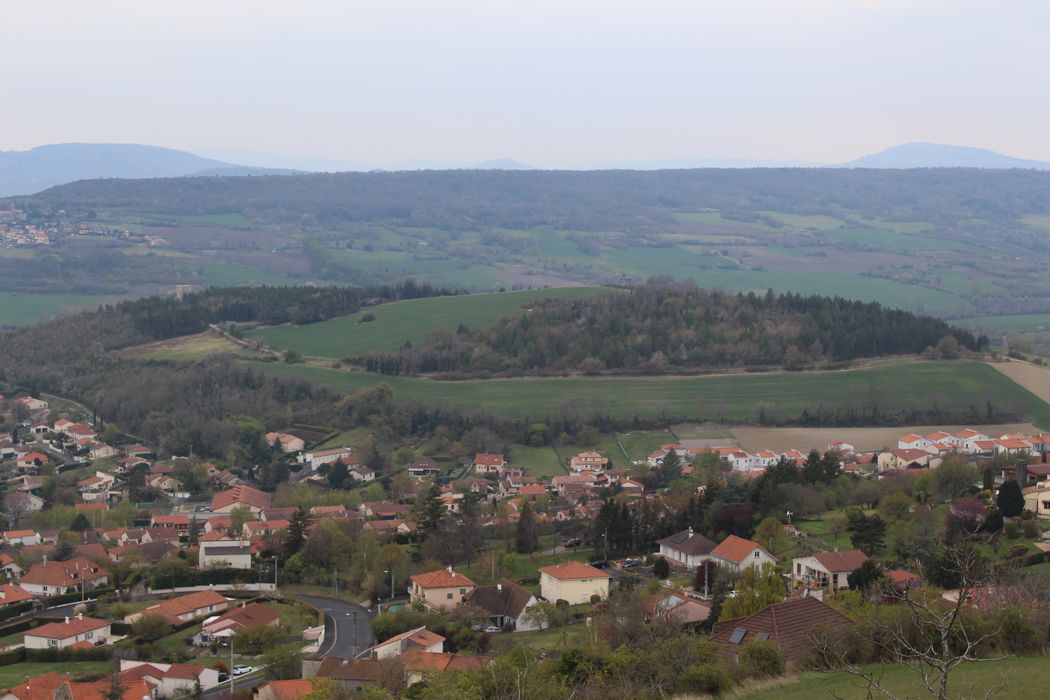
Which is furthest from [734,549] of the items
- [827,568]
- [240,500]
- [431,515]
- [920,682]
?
[240,500]

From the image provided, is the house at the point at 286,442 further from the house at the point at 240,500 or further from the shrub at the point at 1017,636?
the shrub at the point at 1017,636

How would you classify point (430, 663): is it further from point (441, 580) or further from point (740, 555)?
point (740, 555)

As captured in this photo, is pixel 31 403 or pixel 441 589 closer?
pixel 441 589

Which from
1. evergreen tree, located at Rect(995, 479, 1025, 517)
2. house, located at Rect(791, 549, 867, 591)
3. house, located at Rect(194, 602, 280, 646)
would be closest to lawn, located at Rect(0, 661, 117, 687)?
house, located at Rect(194, 602, 280, 646)

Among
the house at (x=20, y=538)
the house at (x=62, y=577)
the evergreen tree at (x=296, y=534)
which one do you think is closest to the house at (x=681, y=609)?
the evergreen tree at (x=296, y=534)

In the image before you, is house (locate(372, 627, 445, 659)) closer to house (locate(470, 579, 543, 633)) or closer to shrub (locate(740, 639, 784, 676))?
house (locate(470, 579, 543, 633))
